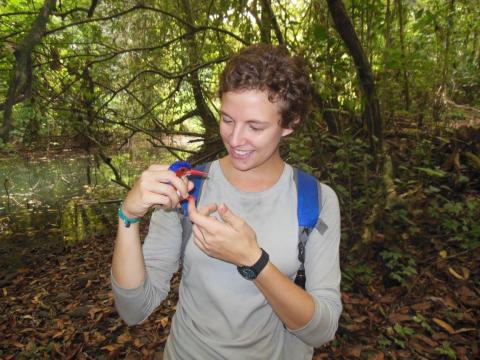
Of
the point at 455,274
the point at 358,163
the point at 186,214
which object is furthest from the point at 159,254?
the point at 358,163

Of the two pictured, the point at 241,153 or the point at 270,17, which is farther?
the point at 270,17

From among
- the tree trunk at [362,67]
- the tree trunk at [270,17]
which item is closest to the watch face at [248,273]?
the tree trunk at [362,67]

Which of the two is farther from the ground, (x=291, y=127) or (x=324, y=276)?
(x=291, y=127)

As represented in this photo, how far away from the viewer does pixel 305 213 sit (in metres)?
1.57

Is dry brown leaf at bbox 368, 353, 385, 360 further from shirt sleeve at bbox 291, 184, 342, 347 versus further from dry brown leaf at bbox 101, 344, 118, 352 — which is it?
dry brown leaf at bbox 101, 344, 118, 352

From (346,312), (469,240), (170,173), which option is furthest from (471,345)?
(170,173)

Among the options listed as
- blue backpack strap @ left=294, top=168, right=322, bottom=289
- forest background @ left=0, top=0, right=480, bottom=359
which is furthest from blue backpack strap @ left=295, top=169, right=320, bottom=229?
forest background @ left=0, top=0, right=480, bottom=359

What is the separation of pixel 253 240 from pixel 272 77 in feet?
2.33

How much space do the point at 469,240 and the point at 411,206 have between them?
75 centimetres

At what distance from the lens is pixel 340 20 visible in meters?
3.83

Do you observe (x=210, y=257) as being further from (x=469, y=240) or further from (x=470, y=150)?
(x=470, y=150)

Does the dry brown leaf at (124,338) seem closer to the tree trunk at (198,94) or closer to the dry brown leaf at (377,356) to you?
the dry brown leaf at (377,356)

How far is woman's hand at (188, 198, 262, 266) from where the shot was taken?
132 centimetres

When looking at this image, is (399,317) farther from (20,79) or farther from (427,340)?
(20,79)
